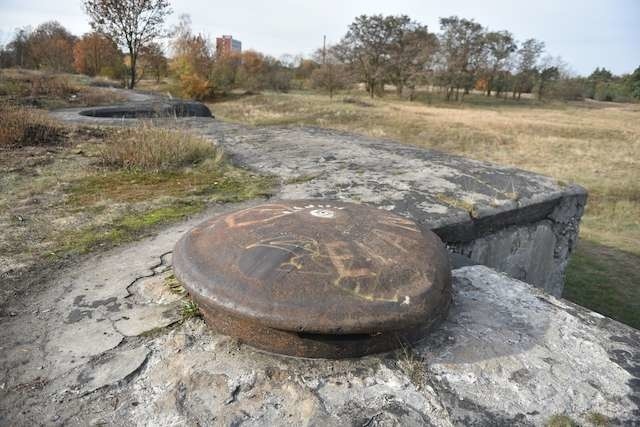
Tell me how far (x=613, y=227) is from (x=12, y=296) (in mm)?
8028

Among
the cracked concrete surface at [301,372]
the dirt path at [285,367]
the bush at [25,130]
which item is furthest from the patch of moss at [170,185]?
the bush at [25,130]

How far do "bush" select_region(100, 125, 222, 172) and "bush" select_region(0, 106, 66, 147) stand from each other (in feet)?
3.71

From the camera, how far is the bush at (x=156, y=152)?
418 centimetres

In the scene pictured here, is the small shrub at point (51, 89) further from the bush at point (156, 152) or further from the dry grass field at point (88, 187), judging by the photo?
the bush at point (156, 152)

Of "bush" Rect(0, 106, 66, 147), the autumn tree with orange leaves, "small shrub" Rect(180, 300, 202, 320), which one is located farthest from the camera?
the autumn tree with orange leaves

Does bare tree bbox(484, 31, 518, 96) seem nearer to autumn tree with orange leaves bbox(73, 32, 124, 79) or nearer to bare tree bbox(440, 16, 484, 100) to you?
bare tree bbox(440, 16, 484, 100)

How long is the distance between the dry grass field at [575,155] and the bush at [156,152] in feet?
14.2

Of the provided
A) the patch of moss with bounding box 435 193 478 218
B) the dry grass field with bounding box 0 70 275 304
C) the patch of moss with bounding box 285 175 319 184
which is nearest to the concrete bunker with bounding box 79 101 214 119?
the dry grass field with bounding box 0 70 275 304

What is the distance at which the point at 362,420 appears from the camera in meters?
1.32

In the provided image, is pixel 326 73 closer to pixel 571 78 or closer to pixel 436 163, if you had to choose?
pixel 571 78

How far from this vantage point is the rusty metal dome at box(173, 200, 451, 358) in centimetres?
147

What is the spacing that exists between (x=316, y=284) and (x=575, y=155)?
43.5ft

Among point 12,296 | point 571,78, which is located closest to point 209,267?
point 12,296

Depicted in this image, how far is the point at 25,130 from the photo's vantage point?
16.3 feet
